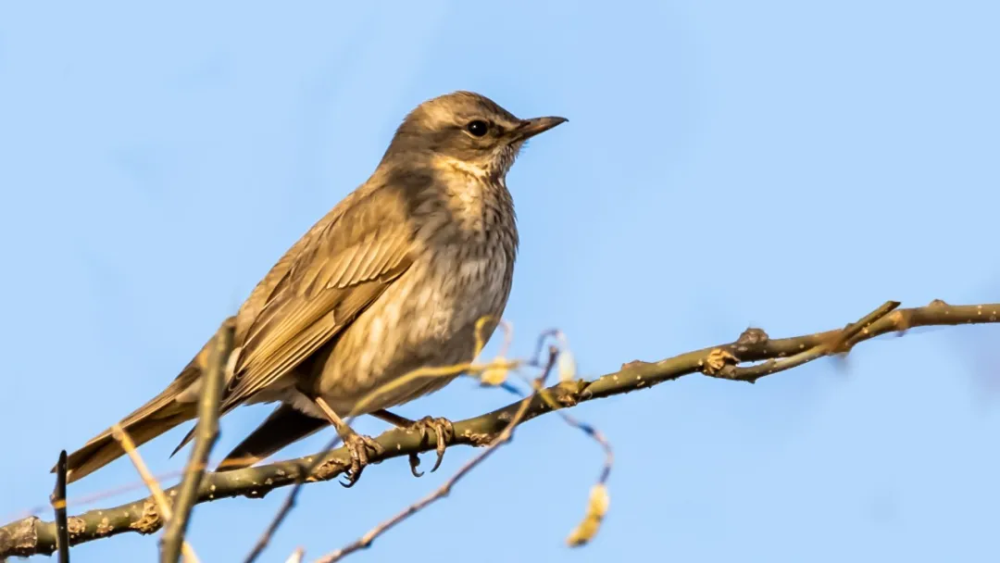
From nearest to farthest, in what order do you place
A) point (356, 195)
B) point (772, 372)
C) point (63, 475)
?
point (63, 475)
point (772, 372)
point (356, 195)

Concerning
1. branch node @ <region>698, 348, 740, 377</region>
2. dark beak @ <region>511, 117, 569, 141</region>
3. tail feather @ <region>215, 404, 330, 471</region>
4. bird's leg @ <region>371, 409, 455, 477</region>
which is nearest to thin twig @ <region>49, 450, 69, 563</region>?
branch node @ <region>698, 348, 740, 377</region>

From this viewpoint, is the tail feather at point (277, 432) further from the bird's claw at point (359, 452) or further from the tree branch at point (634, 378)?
the tree branch at point (634, 378)

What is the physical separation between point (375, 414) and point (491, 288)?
1.06 m

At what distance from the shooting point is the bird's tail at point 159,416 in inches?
218

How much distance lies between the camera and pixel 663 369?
12.5 feet

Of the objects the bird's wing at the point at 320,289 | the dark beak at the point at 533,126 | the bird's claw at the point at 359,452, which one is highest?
the dark beak at the point at 533,126

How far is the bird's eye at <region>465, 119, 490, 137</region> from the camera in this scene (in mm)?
7578

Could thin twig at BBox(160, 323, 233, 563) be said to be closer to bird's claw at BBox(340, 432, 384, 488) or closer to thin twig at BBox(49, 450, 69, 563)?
thin twig at BBox(49, 450, 69, 563)

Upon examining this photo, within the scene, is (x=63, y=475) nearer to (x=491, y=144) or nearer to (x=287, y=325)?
(x=287, y=325)

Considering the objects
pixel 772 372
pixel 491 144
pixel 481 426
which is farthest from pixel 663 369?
pixel 491 144

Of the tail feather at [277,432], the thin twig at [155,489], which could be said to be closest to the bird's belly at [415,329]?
the tail feather at [277,432]

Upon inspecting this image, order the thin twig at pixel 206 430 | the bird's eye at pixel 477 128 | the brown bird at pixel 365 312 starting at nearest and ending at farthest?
the thin twig at pixel 206 430 → the brown bird at pixel 365 312 → the bird's eye at pixel 477 128

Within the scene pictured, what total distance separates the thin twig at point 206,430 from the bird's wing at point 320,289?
413 centimetres

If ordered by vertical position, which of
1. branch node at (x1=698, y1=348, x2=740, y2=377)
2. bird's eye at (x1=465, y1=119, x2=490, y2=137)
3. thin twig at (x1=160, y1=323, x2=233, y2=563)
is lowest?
thin twig at (x1=160, y1=323, x2=233, y2=563)
